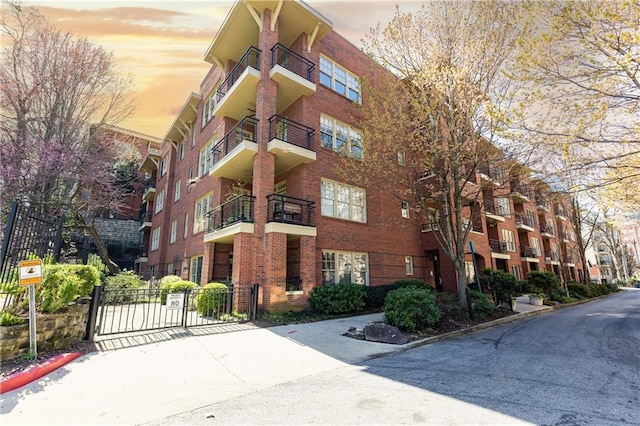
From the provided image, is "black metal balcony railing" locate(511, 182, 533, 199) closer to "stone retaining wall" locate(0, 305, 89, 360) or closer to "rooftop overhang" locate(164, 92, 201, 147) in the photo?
"stone retaining wall" locate(0, 305, 89, 360)

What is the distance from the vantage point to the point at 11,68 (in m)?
→ 12.2

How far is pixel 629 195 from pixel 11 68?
22.8 metres

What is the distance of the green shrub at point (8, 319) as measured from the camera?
508 centimetres

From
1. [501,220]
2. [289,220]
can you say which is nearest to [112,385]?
[289,220]

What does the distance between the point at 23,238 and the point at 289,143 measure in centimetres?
873

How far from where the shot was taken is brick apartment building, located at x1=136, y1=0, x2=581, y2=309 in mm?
11922

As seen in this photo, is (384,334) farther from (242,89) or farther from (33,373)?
(242,89)

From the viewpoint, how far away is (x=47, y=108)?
12922 mm

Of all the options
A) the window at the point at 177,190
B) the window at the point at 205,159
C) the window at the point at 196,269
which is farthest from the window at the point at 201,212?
the window at the point at 177,190

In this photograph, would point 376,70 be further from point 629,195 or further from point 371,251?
point 629,195

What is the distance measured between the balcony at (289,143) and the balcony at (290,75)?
4.37 ft

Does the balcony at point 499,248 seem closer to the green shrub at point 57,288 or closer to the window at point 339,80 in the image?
the window at point 339,80

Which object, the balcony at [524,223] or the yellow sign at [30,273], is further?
the balcony at [524,223]

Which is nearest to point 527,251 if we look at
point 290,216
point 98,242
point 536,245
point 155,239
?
point 536,245
